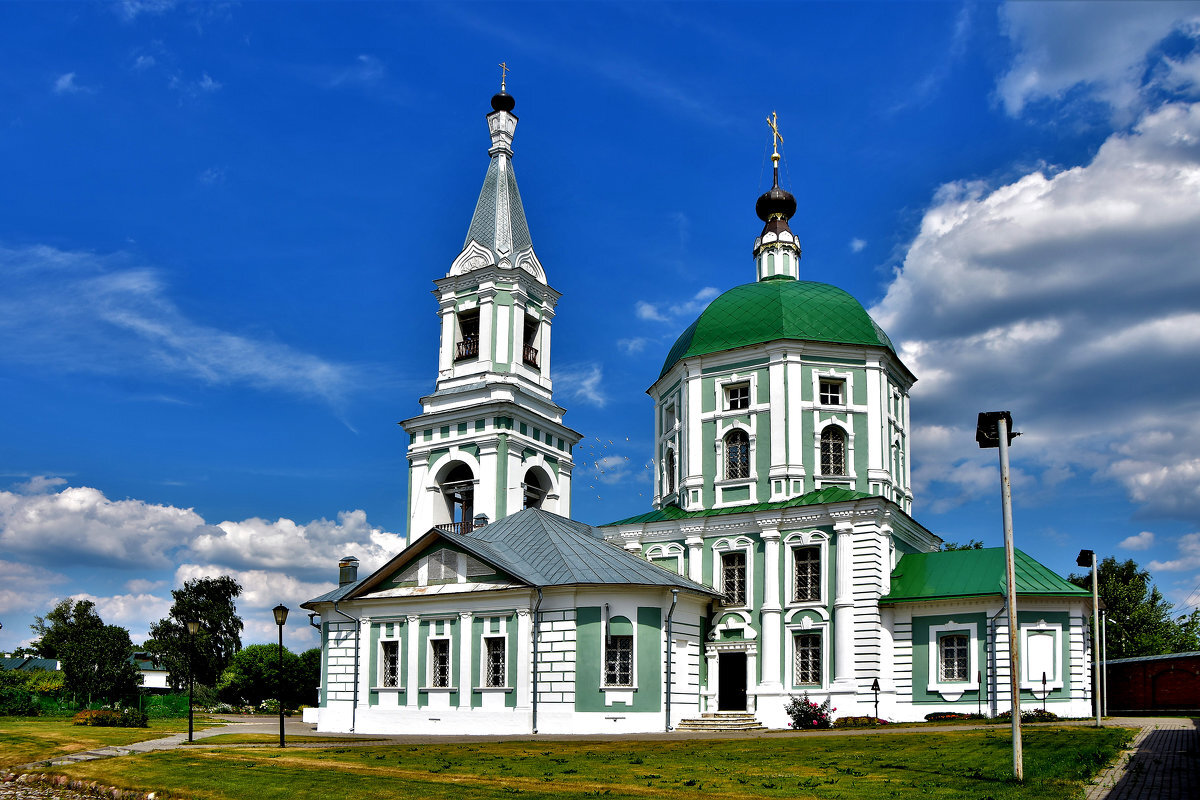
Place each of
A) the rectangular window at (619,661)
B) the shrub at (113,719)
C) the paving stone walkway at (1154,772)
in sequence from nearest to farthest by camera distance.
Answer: the paving stone walkway at (1154,772)
the rectangular window at (619,661)
the shrub at (113,719)

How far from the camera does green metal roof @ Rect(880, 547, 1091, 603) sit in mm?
32906

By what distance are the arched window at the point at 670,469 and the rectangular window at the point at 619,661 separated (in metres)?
10.3

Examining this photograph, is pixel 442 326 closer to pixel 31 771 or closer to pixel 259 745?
pixel 259 745

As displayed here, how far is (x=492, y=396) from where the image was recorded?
134 ft

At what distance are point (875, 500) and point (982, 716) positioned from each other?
7.21 metres

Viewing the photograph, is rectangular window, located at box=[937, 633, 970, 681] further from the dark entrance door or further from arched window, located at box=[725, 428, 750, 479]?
arched window, located at box=[725, 428, 750, 479]

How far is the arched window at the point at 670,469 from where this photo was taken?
41.0 metres

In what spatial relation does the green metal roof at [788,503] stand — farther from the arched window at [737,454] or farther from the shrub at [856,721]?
the shrub at [856,721]

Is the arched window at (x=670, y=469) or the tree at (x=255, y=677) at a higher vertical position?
the arched window at (x=670, y=469)

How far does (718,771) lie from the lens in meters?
17.5

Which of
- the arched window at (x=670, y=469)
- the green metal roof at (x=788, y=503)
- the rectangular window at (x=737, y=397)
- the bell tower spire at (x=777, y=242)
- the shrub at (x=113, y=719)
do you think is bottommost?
the shrub at (x=113, y=719)

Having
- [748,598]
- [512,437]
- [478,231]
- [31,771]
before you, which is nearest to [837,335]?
[748,598]

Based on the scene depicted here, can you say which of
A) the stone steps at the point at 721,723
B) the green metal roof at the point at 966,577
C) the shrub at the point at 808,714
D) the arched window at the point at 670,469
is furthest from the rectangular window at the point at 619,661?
the arched window at the point at 670,469

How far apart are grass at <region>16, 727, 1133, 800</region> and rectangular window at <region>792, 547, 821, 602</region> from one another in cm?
1016
